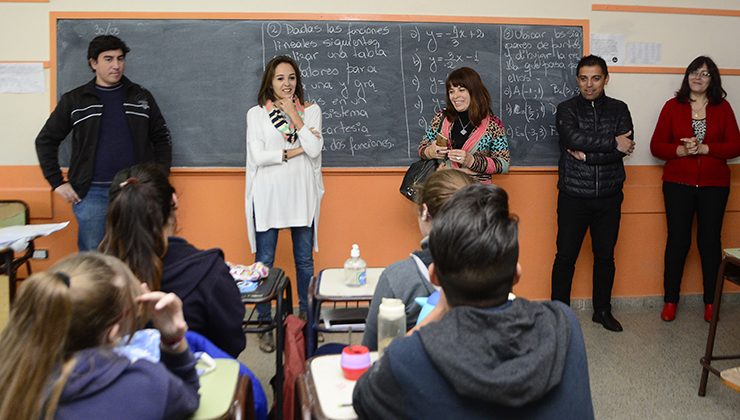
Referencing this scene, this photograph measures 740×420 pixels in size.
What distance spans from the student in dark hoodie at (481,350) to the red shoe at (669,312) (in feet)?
11.4

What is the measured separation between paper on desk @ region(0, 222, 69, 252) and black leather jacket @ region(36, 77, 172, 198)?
42 centimetres

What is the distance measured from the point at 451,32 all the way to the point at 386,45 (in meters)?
0.44

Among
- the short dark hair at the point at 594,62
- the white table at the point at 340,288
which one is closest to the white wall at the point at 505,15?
the short dark hair at the point at 594,62

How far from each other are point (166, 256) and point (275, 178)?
75.3 inches

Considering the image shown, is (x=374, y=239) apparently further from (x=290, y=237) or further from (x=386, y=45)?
(x=386, y=45)

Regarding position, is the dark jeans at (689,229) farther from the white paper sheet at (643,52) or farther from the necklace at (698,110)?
the white paper sheet at (643,52)

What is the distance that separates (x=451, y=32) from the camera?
4.24 metres

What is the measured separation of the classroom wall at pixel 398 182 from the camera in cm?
403

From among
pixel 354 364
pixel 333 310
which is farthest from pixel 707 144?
pixel 354 364

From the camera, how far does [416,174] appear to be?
392 cm

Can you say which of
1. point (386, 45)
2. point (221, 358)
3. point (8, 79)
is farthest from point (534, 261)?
point (8, 79)

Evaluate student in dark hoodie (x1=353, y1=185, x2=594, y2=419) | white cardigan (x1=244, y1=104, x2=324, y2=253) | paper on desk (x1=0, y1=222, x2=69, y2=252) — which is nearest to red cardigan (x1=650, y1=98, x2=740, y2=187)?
white cardigan (x1=244, y1=104, x2=324, y2=253)

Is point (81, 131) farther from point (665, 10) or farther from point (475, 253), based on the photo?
point (665, 10)

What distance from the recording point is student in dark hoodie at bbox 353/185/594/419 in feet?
3.62
